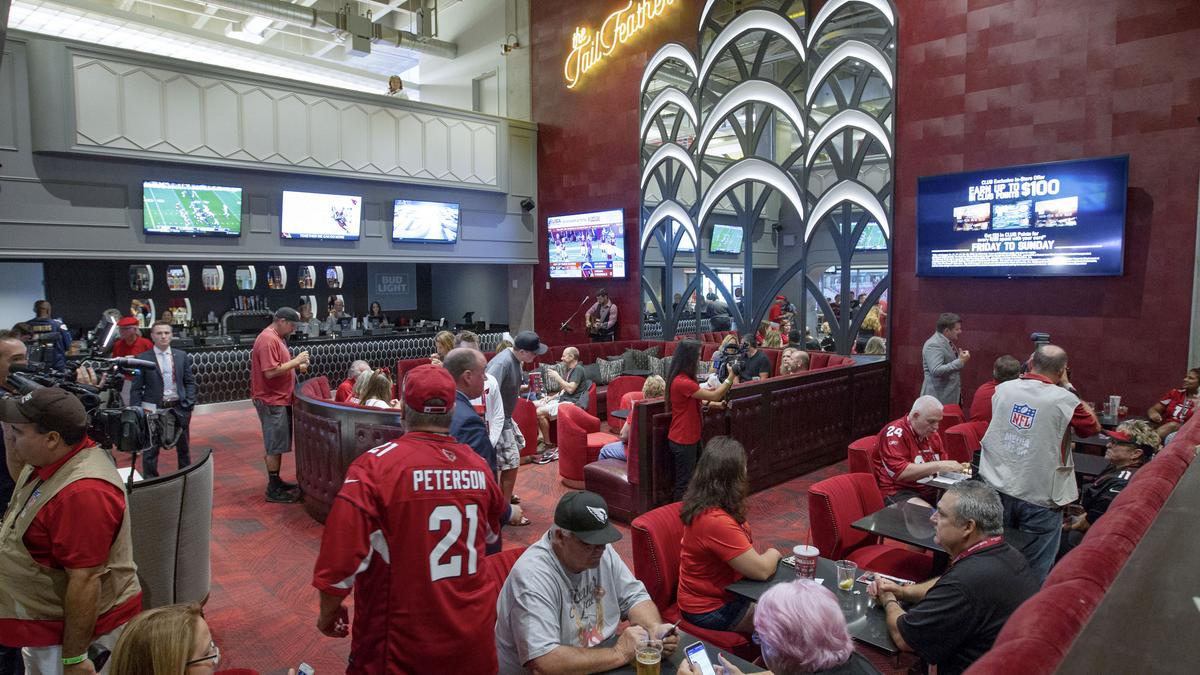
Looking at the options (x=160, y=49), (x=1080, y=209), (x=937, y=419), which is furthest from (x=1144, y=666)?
(x=160, y=49)

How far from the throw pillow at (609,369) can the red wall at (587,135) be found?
5.44 ft

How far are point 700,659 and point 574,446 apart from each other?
4328 mm

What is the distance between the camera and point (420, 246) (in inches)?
483

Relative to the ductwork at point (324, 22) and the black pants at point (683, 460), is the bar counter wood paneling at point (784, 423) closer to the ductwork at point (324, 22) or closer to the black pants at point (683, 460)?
the black pants at point (683, 460)

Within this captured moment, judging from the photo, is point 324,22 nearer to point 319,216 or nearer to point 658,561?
point 319,216

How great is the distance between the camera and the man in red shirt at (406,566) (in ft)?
→ 6.17

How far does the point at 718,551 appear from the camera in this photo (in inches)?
110

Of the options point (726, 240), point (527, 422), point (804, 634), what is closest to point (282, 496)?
point (527, 422)

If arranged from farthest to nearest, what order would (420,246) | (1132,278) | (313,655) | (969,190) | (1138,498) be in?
(420,246) → (969,190) → (1132,278) → (313,655) → (1138,498)

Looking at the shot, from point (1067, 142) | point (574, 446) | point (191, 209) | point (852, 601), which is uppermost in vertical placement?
point (1067, 142)

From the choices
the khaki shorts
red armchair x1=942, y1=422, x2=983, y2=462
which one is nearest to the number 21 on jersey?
the khaki shorts

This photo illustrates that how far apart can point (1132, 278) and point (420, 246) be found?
33.7 ft

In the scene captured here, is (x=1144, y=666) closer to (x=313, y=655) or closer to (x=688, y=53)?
(x=313, y=655)

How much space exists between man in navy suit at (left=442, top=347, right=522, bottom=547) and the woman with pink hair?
168 centimetres
